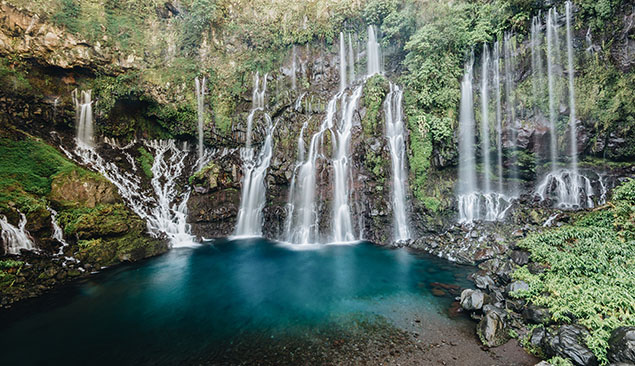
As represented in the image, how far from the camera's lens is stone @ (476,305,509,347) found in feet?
19.3

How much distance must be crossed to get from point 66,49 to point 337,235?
786 inches

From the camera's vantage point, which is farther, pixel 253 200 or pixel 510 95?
pixel 253 200

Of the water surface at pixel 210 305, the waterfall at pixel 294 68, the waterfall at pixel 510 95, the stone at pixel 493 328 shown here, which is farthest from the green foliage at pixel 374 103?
the stone at pixel 493 328

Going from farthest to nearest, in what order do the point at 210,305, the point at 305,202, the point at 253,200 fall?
the point at 253,200 < the point at 305,202 < the point at 210,305

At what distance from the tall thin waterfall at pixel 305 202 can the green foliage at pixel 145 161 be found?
33.2 ft

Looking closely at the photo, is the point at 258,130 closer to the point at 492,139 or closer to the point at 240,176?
the point at 240,176

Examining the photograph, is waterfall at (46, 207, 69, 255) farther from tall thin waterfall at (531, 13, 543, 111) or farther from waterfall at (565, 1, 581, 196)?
waterfall at (565, 1, 581, 196)

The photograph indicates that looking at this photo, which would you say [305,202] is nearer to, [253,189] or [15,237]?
[253,189]

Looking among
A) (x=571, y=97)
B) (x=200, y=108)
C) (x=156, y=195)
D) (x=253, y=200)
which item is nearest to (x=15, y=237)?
(x=156, y=195)

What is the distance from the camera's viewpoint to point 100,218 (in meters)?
12.1

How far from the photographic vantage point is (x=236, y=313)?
8102mm

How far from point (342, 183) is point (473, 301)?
9.41 m

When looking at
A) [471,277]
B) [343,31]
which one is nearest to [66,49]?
[343,31]

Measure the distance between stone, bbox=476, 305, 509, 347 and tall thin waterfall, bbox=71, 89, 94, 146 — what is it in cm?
2220
